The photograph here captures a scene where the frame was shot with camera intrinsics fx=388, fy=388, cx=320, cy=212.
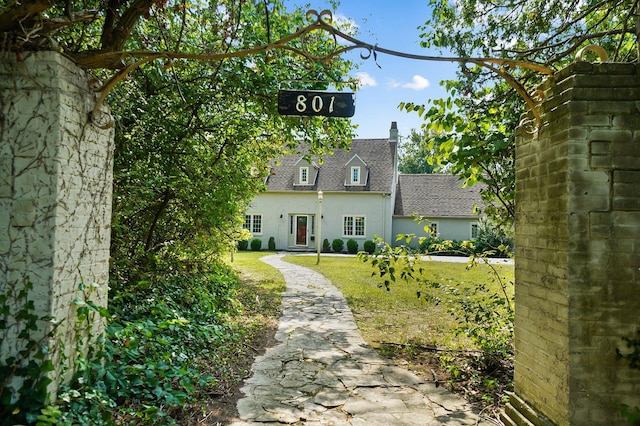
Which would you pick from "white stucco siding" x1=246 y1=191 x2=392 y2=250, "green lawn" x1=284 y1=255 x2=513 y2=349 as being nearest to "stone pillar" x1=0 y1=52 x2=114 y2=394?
"green lawn" x1=284 y1=255 x2=513 y2=349

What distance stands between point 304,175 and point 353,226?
470cm

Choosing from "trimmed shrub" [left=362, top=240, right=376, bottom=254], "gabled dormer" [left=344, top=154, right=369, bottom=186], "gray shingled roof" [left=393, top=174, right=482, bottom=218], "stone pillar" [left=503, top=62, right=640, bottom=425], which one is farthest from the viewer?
"gray shingled roof" [left=393, top=174, right=482, bottom=218]

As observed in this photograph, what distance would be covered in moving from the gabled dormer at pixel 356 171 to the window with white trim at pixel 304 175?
8.48 feet

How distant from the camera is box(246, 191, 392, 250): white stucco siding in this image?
24625mm

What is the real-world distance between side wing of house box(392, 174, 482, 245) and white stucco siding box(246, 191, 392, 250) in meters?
1.55

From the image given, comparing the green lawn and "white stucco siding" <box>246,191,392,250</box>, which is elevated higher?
"white stucco siding" <box>246,191,392,250</box>

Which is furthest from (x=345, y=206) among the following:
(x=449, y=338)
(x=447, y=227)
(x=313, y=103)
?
(x=313, y=103)

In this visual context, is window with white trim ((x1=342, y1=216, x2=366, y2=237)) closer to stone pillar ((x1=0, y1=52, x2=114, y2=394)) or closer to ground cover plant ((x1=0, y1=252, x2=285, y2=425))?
ground cover plant ((x1=0, y1=252, x2=285, y2=425))

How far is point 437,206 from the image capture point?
2653 centimetres

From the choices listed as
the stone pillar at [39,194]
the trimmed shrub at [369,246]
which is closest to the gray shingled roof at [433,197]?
the trimmed shrub at [369,246]

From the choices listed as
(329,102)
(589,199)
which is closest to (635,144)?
(589,199)

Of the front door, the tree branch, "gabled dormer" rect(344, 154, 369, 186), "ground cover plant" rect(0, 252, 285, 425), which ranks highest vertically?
"gabled dormer" rect(344, 154, 369, 186)

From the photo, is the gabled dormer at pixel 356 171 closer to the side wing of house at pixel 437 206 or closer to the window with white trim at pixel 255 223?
the side wing of house at pixel 437 206

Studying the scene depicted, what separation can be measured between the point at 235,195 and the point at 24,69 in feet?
15.1
